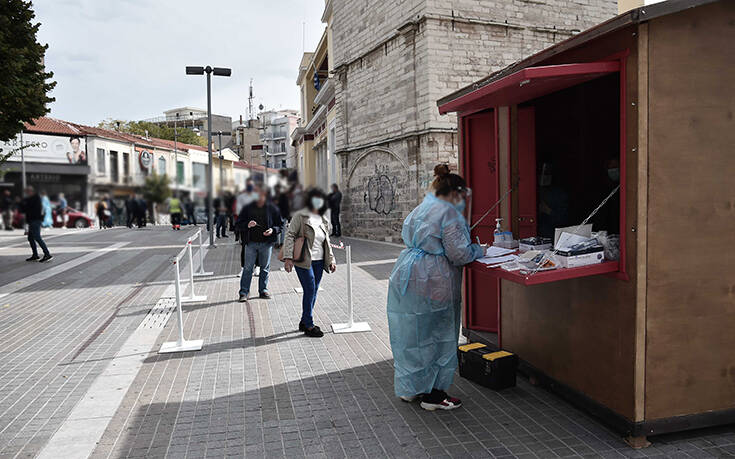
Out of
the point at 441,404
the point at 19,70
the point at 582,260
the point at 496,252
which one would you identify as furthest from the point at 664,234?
the point at 19,70

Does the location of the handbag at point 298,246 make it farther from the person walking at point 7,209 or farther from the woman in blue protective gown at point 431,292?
the person walking at point 7,209

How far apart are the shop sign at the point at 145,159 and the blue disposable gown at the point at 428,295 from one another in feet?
10.3

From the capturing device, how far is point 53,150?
1532 millimetres

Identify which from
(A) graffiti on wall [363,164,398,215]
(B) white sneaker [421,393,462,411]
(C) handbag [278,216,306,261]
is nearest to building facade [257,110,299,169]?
(A) graffiti on wall [363,164,398,215]

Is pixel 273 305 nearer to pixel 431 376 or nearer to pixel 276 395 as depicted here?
pixel 276 395

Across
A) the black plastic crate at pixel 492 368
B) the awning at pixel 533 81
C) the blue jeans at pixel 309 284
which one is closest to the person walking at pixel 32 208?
the awning at pixel 533 81

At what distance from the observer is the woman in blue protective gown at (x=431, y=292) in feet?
14.2

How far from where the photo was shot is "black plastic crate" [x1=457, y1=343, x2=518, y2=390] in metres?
5.01

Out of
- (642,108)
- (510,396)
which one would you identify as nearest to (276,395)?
(510,396)

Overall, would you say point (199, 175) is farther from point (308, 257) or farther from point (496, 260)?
point (308, 257)

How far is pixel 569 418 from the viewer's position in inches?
174

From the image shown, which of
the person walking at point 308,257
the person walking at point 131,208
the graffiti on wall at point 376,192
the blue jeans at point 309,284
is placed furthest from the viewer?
the blue jeans at point 309,284

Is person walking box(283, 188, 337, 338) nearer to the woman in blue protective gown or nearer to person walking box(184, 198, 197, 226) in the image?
the woman in blue protective gown

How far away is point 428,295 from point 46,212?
3234mm
